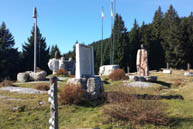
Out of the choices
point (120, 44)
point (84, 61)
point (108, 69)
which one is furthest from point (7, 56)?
point (84, 61)

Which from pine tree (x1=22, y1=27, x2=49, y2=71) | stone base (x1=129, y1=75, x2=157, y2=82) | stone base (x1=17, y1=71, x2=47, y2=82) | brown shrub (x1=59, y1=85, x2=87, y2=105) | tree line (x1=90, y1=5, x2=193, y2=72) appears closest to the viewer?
brown shrub (x1=59, y1=85, x2=87, y2=105)

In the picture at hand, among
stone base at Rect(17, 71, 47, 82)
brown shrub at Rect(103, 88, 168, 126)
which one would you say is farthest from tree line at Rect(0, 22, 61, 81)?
brown shrub at Rect(103, 88, 168, 126)

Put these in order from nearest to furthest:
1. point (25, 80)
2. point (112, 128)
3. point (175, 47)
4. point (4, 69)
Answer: point (112, 128)
point (25, 80)
point (4, 69)
point (175, 47)

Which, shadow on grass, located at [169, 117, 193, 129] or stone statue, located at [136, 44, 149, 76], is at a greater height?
stone statue, located at [136, 44, 149, 76]

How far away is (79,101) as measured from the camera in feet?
20.6

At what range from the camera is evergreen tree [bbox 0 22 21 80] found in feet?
82.3

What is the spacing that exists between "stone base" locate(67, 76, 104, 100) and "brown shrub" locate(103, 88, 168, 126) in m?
2.01

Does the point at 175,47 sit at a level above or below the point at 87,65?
above

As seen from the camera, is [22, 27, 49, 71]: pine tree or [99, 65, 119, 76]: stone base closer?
[99, 65, 119, 76]: stone base

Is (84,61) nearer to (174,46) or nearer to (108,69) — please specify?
(108,69)

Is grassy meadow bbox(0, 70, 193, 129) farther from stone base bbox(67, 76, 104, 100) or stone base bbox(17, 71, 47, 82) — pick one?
stone base bbox(17, 71, 47, 82)

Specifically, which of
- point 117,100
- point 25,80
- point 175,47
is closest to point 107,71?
point 25,80

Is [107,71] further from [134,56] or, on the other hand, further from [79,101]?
[134,56]

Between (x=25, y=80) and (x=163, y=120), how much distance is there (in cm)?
1181
